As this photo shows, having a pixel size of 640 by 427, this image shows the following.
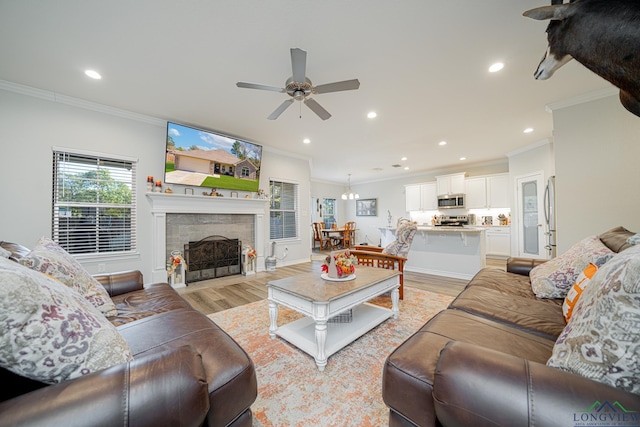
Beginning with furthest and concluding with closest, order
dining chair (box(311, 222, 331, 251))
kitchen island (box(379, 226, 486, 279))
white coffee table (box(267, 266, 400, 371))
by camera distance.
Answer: dining chair (box(311, 222, 331, 251))
kitchen island (box(379, 226, 486, 279))
white coffee table (box(267, 266, 400, 371))

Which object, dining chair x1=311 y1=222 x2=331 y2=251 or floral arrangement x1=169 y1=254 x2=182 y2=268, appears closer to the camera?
floral arrangement x1=169 y1=254 x2=182 y2=268

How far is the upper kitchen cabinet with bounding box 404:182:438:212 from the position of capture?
7.63 m

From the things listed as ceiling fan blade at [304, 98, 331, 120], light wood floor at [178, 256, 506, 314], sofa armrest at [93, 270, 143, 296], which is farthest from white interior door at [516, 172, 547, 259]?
sofa armrest at [93, 270, 143, 296]

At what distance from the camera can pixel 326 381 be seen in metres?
1.63

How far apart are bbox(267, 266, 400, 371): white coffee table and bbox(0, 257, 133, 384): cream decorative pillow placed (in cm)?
123

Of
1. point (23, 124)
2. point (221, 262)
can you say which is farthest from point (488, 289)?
point (23, 124)

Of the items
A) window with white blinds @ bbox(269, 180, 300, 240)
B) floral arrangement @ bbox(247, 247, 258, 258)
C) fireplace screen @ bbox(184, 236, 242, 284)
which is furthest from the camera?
window with white blinds @ bbox(269, 180, 300, 240)

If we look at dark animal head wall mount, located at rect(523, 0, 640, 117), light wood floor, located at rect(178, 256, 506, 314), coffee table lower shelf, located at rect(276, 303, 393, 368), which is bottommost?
light wood floor, located at rect(178, 256, 506, 314)

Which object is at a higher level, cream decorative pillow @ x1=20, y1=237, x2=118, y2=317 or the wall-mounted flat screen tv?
the wall-mounted flat screen tv

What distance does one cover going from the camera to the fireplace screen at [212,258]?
4254 mm

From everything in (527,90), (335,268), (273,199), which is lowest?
(335,268)

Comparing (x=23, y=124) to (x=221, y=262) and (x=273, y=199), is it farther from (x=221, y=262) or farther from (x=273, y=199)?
(x=273, y=199)

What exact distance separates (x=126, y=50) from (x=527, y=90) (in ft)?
15.3

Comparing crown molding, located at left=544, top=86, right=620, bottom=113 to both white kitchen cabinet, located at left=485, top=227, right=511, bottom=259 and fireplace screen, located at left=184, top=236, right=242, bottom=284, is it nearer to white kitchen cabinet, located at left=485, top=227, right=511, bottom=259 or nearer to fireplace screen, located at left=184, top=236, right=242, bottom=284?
white kitchen cabinet, located at left=485, top=227, right=511, bottom=259
